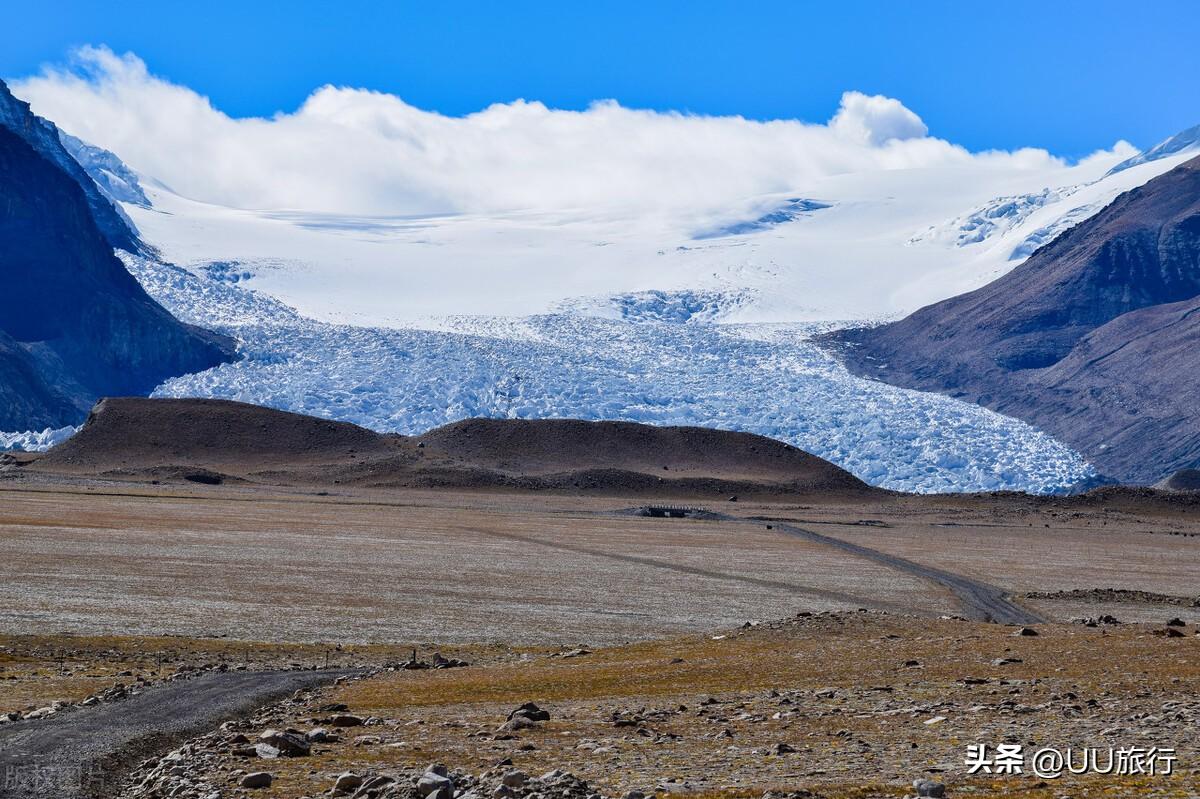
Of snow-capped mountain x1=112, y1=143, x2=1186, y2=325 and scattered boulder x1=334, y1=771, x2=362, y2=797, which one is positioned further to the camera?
snow-capped mountain x1=112, y1=143, x2=1186, y2=325

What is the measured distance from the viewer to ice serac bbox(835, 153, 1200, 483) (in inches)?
5896

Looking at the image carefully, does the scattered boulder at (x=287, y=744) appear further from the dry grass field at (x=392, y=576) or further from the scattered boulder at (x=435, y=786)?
the dry grass field at (x=392, y=576)

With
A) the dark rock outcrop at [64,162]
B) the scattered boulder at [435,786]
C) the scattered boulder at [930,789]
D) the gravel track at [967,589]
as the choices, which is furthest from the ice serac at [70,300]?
the scattered boulder at [930,789]

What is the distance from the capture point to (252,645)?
27750 millimetres

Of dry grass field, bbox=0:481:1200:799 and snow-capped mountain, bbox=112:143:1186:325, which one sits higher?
snow-capped mountain, bbox=112:143:1186:325

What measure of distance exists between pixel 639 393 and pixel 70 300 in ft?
207

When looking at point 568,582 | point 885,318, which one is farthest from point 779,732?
point 885,318

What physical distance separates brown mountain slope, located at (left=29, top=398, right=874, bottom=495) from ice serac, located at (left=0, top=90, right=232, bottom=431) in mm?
27898

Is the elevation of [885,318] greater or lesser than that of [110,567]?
greater

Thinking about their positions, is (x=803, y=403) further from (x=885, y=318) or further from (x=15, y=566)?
(x=15, y=566)

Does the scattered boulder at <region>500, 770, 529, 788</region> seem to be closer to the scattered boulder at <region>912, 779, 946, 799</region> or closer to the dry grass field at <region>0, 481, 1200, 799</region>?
the dry grass field at <region>0, 481, 1200, 799</region>

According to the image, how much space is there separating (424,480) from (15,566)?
212 feet

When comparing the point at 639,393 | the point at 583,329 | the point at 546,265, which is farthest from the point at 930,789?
the point at 546,265

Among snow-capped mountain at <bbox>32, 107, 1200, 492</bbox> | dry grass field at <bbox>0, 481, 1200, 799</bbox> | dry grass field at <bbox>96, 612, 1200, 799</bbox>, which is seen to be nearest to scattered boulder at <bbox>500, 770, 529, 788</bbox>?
dry grass field at <bbox>96, 612, 1200, 799</bbox>
